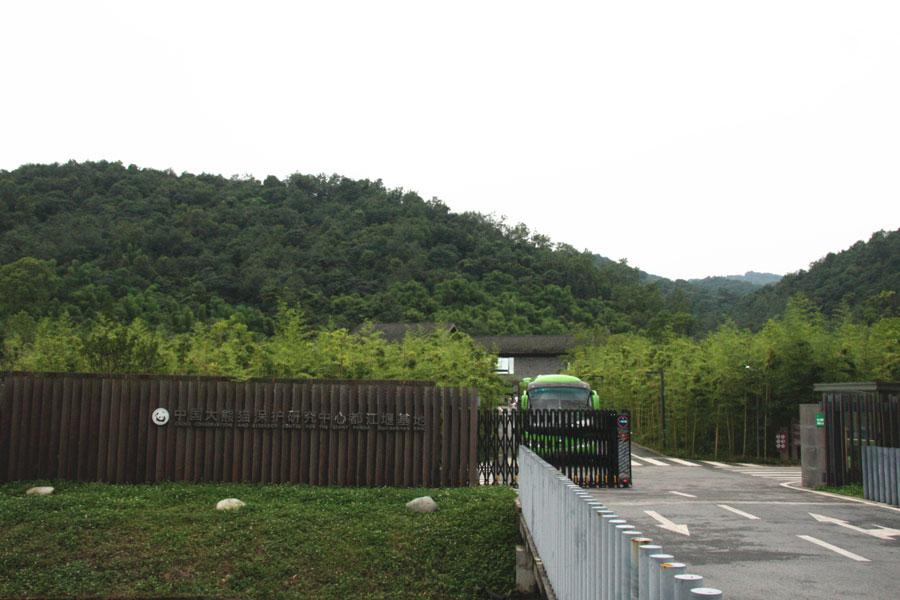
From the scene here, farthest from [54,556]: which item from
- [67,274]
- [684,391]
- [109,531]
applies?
[67,274]

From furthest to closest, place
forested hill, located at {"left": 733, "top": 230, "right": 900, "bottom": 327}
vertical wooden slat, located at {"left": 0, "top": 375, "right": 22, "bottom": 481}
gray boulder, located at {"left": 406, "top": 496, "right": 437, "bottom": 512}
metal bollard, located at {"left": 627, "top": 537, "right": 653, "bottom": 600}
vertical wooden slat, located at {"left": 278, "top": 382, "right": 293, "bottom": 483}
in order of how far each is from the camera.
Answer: forested hill, located at {"left": 733, "top": 230, "right": 900, "bottom": 327} < vertical wooden slat, located at {"left": 278, "top": 382, "right": 293, "bottom": 483} < vertical wooden slat, located at {"left": 0, "top": 375, "right": 22, "bottom": 481} < gray boulder, located at {"left": 406, "top": 496, "right": 437, "bottom": 512} < metal bollard, located at {"left": 627, "top": 537, "right": 653, "bottom": 600}

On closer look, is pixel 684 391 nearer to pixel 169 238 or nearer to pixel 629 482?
pixel 629 482

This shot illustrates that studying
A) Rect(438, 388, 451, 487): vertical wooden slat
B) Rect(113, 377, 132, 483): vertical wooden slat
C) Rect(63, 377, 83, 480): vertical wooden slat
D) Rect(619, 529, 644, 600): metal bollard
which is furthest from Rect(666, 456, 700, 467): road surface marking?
Rect(619, 529, 644, 600): metal bollard

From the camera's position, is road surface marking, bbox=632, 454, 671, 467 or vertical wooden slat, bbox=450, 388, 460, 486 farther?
road surface marking, bbox=632, 454, 671, 467

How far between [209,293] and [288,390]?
3060 centimetres

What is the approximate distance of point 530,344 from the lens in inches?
2315

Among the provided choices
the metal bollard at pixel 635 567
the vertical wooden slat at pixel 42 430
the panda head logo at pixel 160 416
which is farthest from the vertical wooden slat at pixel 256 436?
the metal bollard at pixel 635 567

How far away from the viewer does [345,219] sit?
6391cm

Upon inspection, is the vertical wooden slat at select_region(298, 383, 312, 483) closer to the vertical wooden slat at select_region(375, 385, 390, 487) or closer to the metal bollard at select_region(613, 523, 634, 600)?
the vertical wooden slat at select_region(375, 385, 390, 487)

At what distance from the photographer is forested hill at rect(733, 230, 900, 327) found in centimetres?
3766

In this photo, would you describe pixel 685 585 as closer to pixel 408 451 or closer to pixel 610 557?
pixel 610 557

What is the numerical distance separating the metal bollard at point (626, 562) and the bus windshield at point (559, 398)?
18759 mm

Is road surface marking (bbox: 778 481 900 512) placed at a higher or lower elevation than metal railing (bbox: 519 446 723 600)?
lower

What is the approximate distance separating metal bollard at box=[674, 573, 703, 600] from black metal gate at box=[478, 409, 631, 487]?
13.3 metres
